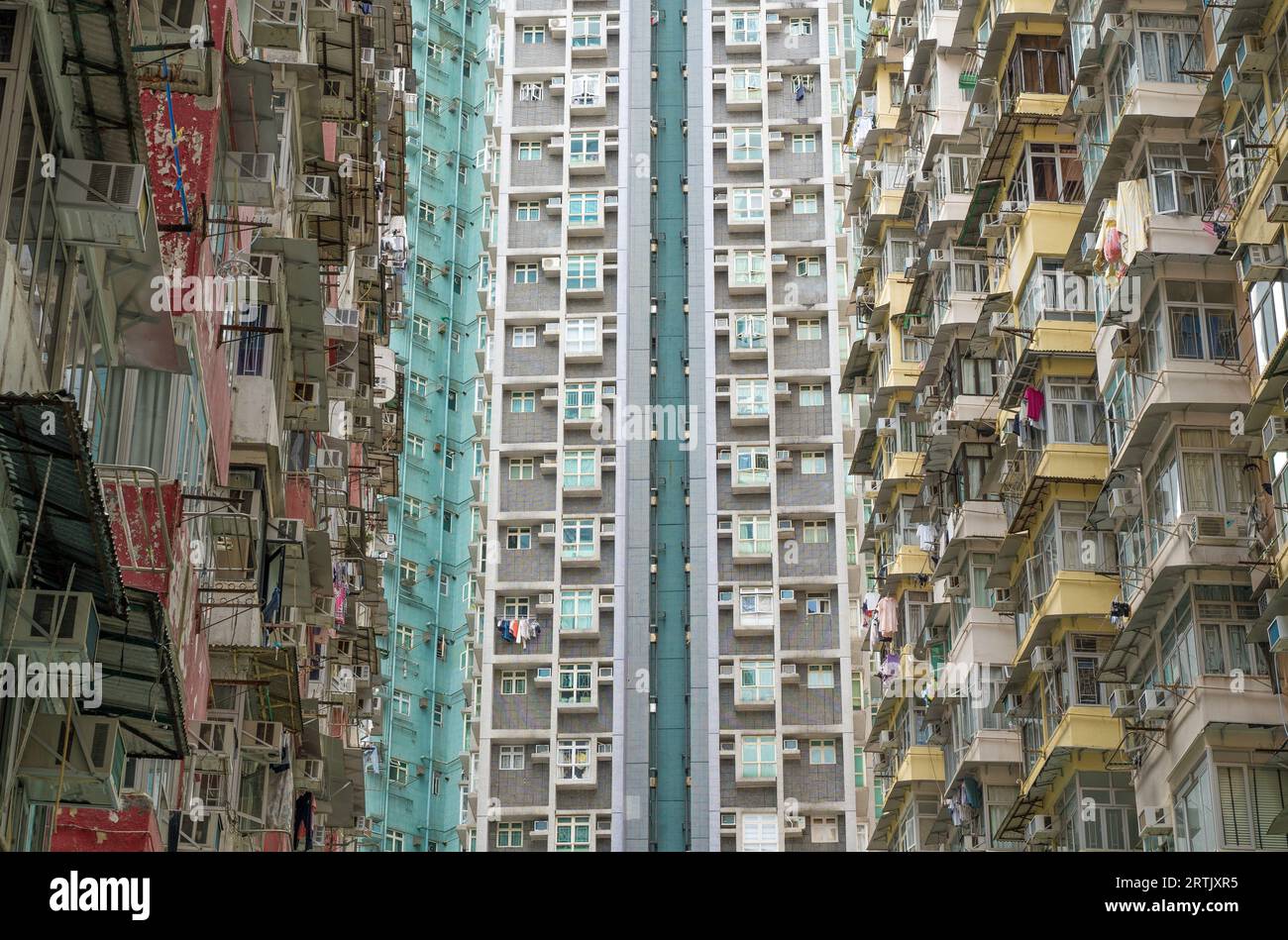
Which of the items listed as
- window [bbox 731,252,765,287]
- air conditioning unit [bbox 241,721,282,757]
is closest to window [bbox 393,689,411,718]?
window [bbox 731,252,765,287]

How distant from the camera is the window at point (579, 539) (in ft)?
258

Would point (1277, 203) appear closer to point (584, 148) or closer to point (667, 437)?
point (667, 437)

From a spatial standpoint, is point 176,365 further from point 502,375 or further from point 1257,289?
point 502,375

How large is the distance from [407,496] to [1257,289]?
52.4 metres

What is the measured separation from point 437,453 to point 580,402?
7.47 m

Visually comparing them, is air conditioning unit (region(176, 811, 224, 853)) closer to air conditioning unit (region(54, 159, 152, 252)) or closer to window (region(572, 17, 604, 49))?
air conditioning unit (region(54, 159, 152, 252))

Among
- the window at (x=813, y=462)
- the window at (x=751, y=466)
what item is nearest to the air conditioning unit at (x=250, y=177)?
the window at (x=751, y=466)

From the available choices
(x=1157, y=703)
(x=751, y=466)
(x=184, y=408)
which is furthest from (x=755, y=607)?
(x=184, y=408)

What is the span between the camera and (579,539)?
79.0 meters

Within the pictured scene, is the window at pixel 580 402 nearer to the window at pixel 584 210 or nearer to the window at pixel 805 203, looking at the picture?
the window at pixel 584 210

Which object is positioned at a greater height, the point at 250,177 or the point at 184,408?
the point at 250,177

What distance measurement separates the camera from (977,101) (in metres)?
50.8
